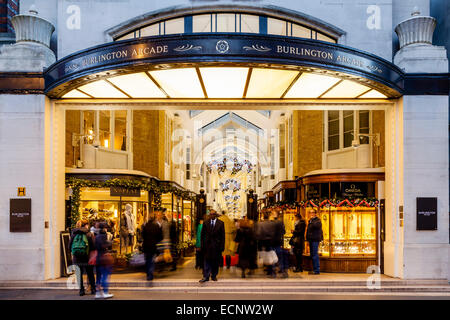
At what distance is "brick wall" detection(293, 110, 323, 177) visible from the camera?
66.3 ft

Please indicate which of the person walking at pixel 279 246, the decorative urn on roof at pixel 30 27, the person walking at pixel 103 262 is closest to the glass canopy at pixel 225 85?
the decorative urn on roof at pixel 30 27

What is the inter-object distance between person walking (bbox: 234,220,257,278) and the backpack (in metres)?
4.57

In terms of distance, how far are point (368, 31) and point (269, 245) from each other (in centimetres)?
665


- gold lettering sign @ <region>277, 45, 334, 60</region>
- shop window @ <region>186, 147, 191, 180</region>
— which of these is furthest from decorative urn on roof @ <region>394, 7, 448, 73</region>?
shop window @ <region>186, 147, 191, 180</region>

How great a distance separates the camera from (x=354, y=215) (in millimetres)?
14648

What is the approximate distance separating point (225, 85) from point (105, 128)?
8529mm

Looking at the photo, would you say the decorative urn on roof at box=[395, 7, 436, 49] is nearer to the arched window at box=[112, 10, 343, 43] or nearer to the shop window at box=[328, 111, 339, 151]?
the arched window at box=[112, 10, 343, 43]

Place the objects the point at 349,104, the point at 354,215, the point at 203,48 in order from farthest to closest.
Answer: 1. the point at 354,215
2. the point at 349,104
3. the point at 203,48

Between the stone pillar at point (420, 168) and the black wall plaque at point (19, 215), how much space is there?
31.8 ft

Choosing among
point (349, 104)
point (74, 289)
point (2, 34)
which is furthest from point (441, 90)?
point (2, 34)

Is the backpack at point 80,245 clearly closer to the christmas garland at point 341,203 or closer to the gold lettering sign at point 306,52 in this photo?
the gold lettering sign at point 306,52

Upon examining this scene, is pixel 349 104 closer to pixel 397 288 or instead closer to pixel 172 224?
pixel 397 288

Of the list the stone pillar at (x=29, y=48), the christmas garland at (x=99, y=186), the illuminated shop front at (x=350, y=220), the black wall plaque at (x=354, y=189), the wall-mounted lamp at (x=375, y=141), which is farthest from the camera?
the wall-mounted lamp at (x=375, y=141)

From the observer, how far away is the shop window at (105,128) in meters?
18.8
